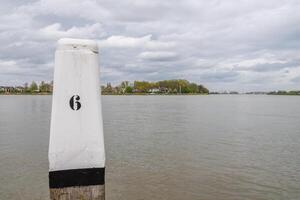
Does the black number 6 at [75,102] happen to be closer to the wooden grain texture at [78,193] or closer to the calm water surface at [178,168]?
the wooden grain texture at [78,193]

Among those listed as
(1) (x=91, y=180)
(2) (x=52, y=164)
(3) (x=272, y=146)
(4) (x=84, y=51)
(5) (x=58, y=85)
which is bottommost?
(3) (x=272, y=146)

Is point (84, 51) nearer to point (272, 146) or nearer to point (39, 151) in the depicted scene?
point (39, 151)

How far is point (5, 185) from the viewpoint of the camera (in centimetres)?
1167

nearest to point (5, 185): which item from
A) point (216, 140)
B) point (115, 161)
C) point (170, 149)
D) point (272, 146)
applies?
point (115, 161)

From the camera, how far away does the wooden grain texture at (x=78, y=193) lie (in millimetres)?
1919

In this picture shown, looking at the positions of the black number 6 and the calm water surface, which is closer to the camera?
the black number 6

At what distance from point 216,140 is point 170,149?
5931mm

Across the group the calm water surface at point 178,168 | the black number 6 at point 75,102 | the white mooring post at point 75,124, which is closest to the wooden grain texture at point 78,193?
the white mooring post at point 75,124

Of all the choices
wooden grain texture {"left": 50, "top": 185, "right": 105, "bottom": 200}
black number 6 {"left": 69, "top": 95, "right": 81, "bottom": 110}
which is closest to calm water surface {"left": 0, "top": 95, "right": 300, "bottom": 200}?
wooden grain texture {"left": 50, "top": 185, "right": 105, "bottom": 200}

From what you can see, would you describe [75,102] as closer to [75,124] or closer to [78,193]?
[75,124]

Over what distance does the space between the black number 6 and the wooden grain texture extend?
1.81 ft

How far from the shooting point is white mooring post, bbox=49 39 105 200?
75.7 inches

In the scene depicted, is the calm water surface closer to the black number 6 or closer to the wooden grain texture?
the wooden grain texture

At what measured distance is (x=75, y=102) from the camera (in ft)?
6.37
